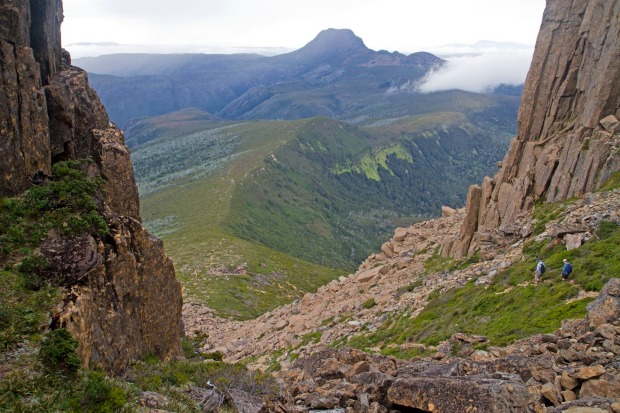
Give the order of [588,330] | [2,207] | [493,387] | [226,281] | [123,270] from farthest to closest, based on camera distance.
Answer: [226,281] → [123,270] → [2,207] → [588,330] → [493,387]

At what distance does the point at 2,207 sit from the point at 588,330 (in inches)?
938

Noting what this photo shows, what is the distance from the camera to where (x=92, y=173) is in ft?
83.2

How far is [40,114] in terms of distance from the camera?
920 inches

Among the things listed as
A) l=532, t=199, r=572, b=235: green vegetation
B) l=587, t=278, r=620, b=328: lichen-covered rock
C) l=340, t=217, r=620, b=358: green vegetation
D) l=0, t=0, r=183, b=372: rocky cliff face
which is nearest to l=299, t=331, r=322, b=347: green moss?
l=340, t=217, r=620, b=358: green vegetation

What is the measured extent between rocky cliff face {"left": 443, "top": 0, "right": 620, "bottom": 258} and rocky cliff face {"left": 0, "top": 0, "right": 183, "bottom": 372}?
2638cm

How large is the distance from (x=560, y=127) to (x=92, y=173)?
132 ft

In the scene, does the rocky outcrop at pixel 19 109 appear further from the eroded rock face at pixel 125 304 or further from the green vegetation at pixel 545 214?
the green vegetation at pixel 545 214

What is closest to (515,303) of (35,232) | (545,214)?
(545,214)

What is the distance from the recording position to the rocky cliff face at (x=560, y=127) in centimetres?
3862

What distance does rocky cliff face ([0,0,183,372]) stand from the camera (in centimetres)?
1945

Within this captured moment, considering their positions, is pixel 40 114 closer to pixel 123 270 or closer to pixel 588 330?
pixel 123 270

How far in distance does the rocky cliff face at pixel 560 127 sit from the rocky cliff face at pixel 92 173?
86.5ft

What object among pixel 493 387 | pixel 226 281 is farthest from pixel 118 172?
pixel 226 281

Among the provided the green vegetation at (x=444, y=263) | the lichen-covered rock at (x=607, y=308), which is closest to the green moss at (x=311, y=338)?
the green vegetation at (x=444, y=263)
